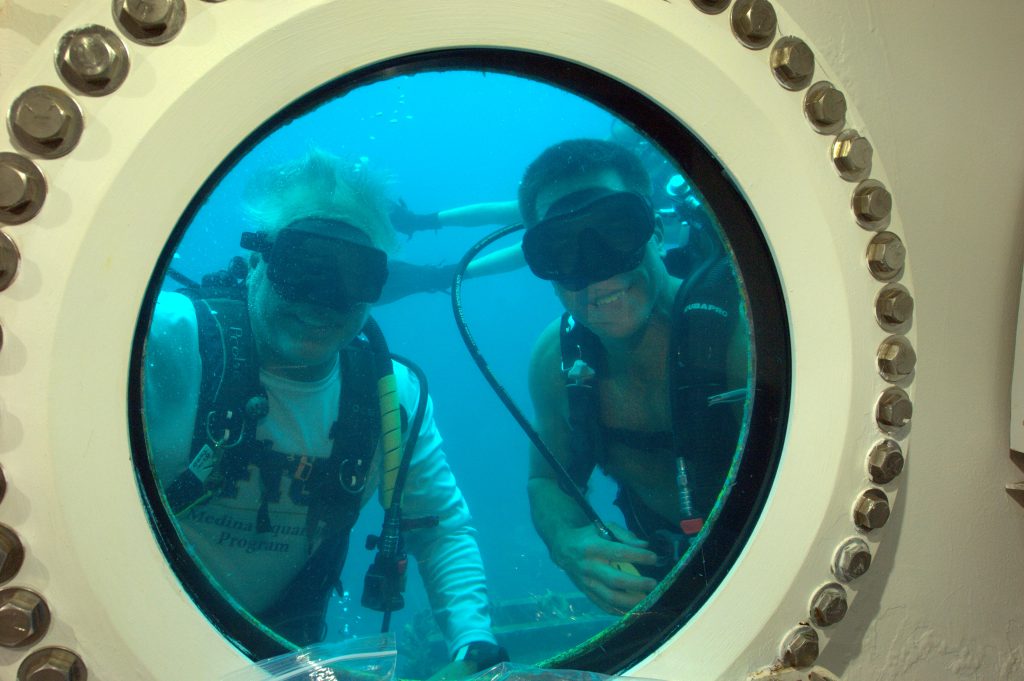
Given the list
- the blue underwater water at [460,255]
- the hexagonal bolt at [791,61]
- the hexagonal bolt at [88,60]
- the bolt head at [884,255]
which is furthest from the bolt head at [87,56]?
the bolt head at [884,255]

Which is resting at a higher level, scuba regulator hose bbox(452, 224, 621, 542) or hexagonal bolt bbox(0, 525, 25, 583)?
scuba regulator hose bbox(452, 224, 621, 542)

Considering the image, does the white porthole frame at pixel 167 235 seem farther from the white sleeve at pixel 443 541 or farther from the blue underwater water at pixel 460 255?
the white sleeve at pixel 443 541

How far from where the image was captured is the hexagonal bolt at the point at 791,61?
21.4 inches

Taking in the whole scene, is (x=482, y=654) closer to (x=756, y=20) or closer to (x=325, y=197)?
(x=325, y=197)

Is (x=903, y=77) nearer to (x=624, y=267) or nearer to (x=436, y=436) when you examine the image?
(x=624, y=267)

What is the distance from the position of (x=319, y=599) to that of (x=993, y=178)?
74 centimetres

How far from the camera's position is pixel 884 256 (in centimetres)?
57

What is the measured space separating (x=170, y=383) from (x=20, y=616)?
16cm

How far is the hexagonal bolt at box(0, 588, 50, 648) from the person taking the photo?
1.34ft

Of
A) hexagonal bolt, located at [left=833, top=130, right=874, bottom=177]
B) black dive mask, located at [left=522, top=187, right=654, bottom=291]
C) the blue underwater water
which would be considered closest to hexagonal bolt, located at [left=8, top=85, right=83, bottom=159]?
the blue underwater water

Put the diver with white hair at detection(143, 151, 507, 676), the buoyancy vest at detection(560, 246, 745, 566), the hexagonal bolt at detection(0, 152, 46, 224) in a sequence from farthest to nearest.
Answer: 1. the buoyancy vest at detection(560, 246, 745, 566)
2. the diver with white hair at detection(143, 151, 507, 676)
3. the hexagonal bolt at detection(0, 152, 46, 224)

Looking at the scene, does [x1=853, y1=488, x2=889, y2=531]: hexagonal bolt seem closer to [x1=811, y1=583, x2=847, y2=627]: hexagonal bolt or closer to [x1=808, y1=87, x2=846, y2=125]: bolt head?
[x1=811, y1=583, x2=847, y2=627]: hexagonal bolt

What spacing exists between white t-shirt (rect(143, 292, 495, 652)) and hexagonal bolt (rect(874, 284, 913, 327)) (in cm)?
40

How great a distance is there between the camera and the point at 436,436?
54cm
